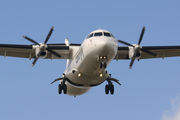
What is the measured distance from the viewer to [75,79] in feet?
83.2

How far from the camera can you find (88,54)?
22.2m

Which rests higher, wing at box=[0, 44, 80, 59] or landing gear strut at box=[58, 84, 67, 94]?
wing at box=[0, 44, 80, 59]

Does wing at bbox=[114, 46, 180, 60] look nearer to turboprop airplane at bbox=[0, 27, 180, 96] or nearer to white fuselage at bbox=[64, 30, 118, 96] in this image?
turboprop airplane at bbox=[0, 27, 180, 96]

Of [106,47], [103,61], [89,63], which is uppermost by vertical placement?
[106,47]

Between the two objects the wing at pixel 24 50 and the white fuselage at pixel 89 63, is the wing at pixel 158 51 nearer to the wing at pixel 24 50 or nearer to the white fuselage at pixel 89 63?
the white fuselage at pixel 89 63

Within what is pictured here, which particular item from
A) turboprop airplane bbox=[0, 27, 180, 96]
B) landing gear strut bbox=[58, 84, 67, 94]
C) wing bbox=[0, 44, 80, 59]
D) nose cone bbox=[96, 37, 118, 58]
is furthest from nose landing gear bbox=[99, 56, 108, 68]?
landing gear strut bbox=[58, 84, 67, 94]

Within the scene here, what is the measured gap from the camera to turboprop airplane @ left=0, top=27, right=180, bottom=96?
21750 mm

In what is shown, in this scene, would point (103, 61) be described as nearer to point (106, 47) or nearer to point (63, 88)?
point (106, 47)

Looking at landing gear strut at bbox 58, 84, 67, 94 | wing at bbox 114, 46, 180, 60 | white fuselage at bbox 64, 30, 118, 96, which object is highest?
wing at bbox 114, 46, 180, 60

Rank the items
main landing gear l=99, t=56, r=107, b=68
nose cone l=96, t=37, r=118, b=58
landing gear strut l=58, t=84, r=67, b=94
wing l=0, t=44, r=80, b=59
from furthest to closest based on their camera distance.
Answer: landing gear strut l=58, t=84, r=67, b=94, wing l=0, t=44, r=80, b=59, main landing gear l=99, t=56, r=107, b=68, nose cone l=96, t=37, r=118, b=58

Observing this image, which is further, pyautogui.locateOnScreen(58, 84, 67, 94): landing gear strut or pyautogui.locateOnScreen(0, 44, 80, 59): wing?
pyautogui.locateOnScreen(58, 84, 67, 94): landing gear strut

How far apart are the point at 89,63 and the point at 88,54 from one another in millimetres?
873

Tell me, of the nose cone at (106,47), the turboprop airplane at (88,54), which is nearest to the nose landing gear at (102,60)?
the turboprop airplane at (88,54)

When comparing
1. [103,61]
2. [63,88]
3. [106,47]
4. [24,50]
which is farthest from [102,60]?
[24,50]
